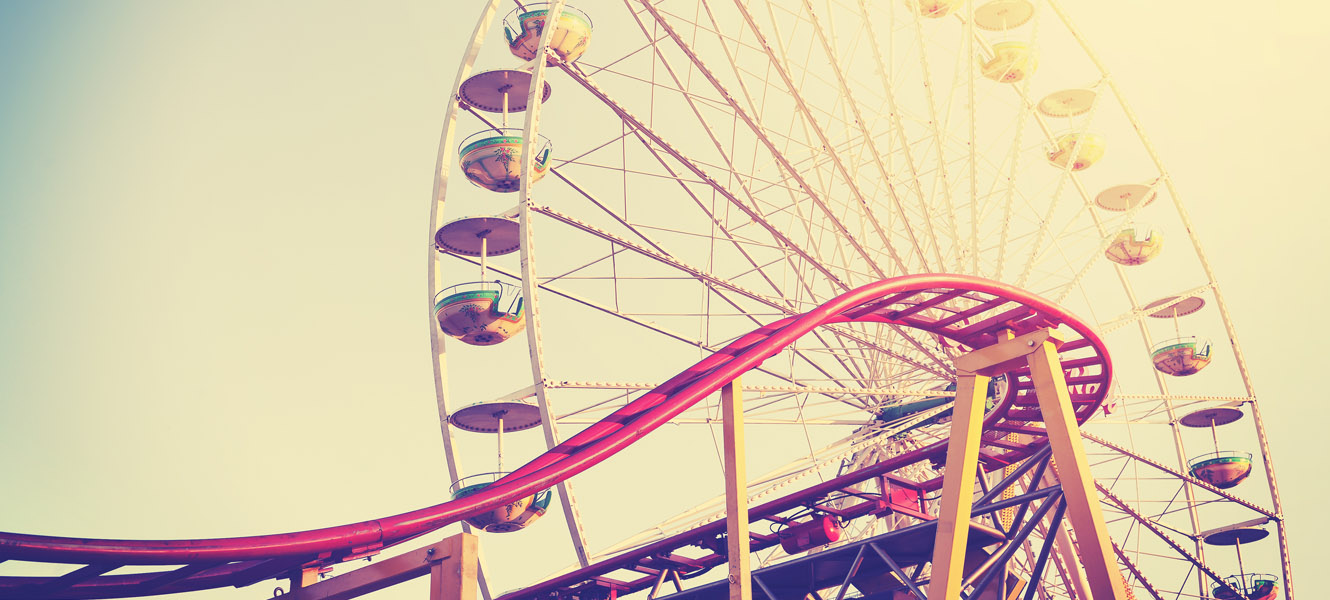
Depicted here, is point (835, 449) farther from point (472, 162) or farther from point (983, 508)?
point (472, 162)

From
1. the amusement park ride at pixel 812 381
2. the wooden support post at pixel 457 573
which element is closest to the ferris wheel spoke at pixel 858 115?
the amusement park ride at pixel 812 381

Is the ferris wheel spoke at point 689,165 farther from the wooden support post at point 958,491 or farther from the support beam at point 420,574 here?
the support beam at point 420,574

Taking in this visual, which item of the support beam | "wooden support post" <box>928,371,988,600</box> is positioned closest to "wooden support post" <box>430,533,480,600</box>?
the support beam

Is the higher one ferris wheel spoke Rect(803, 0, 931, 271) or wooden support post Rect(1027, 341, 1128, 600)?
ferris wheel spoke Rect(803, 0, 931, 271)

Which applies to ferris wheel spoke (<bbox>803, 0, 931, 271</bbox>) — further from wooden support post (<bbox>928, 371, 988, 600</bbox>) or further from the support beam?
the support beam

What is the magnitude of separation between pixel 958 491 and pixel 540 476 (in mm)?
3716

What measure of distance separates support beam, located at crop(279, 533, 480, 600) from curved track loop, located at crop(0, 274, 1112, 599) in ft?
0.43

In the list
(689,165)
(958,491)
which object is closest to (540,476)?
(958,491)

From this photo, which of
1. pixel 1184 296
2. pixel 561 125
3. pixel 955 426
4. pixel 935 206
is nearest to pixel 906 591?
pixel 955 426

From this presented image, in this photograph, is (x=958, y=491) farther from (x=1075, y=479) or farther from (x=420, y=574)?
(x=420, y=574)

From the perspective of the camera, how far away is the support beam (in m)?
6.61

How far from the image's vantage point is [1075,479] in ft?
32.3

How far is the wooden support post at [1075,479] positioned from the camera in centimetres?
950

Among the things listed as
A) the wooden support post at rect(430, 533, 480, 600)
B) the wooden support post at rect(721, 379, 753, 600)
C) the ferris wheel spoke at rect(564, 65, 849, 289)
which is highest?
the ferris wheel spoke at rect(564, 65, 849, 289)
